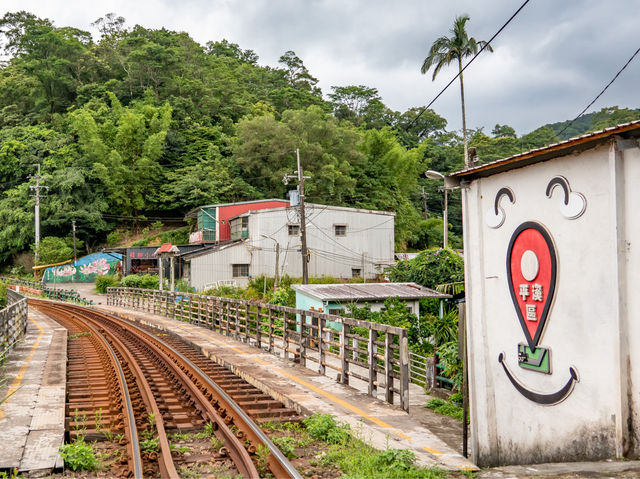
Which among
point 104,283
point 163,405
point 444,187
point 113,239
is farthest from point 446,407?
point 113,239

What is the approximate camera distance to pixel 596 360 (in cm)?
475

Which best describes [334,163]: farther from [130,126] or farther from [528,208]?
[528,208]

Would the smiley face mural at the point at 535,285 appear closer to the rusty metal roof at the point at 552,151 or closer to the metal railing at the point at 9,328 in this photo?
the rusty metal roof at the point at 552,151

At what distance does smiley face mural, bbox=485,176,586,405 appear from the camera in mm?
5074

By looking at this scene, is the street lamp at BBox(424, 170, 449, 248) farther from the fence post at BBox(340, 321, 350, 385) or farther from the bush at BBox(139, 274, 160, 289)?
the bush at BBox(139, 274, 160, 289)

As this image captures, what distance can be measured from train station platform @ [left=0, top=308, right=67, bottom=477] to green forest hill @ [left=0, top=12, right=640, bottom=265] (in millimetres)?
38379

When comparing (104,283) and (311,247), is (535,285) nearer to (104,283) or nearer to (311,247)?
(311,247)

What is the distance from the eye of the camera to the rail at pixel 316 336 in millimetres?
7996

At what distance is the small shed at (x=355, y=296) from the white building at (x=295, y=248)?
640 inches

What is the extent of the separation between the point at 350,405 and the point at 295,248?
2928cm

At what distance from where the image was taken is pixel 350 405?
306 inches

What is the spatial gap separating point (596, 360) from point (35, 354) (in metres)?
11.9

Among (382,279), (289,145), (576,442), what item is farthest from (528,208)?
(289,145)

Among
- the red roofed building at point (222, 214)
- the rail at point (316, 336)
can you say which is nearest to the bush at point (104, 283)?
the red roofed building at point (222, 214)
